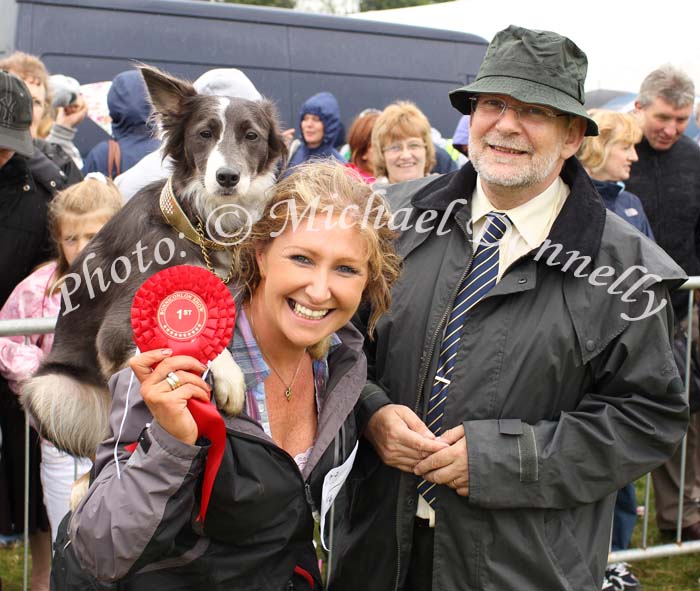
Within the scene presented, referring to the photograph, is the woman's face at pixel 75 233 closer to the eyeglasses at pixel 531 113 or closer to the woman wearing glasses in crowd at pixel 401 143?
the eyeglasses at pixel 531 113

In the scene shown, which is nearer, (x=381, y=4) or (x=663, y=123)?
(x=663, y=123)

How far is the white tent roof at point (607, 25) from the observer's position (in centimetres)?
1052

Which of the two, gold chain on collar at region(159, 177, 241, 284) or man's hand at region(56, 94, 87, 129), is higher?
man's hand at region(56, 94, 87, 129)

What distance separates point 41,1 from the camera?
21.7 feet

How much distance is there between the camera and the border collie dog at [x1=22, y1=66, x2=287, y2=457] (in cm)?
297

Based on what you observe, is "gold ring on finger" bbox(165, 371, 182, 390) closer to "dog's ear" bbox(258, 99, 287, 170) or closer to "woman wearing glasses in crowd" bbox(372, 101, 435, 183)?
"dog's ear" bbox(258, 99, 287, 170)

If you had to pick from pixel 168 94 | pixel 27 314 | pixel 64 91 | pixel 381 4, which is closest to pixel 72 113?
pixel 64 91

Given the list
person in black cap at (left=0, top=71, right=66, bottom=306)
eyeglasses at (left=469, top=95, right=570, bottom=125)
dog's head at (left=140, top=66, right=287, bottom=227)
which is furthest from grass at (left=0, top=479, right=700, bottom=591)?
eyeglasses at (left=469, top=95, right=570, bottom=125)

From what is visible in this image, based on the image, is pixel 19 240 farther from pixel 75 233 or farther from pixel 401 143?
pixel 401 143

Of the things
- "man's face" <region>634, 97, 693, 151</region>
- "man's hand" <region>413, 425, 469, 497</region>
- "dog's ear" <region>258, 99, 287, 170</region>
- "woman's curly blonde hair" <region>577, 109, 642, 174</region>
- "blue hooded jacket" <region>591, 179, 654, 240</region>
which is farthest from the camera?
"man's face" <region>634, 97, 693, 151</region>

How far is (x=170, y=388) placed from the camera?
173cm

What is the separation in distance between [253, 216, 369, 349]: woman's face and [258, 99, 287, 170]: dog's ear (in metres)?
1.27

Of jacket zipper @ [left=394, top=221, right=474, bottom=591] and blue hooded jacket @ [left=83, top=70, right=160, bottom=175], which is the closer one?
jacket zipper @ [left=394, top=221, right=474, bottom=591]

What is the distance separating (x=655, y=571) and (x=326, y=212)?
3.67 m
